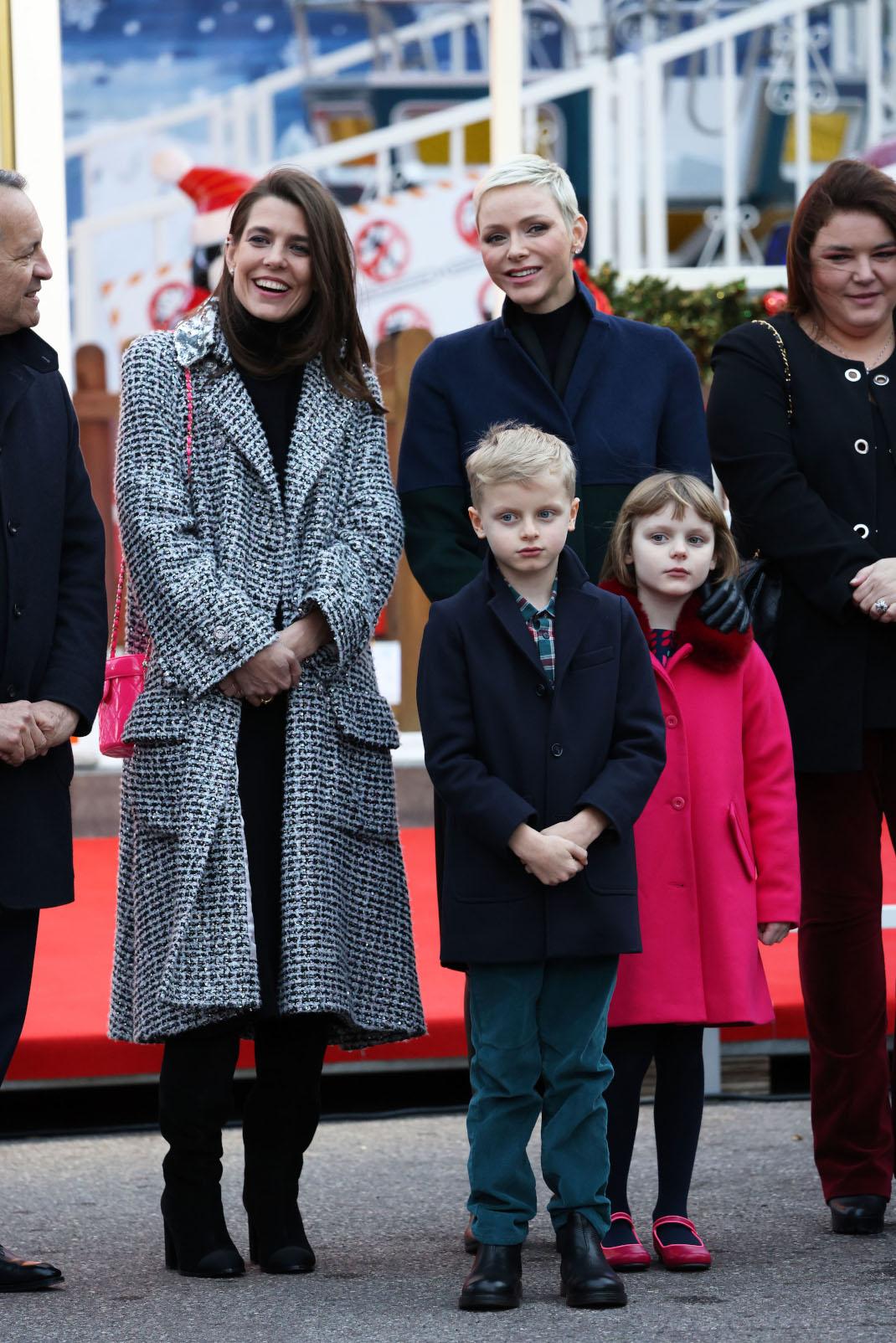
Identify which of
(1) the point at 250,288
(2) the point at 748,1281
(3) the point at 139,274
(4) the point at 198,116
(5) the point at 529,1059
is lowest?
(2) the point at 748,1281

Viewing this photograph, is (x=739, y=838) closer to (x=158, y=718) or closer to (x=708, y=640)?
(x=708, y=640)

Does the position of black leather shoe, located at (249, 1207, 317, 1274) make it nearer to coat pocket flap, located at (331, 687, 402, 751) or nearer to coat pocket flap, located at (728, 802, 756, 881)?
coat pocket flap, located at (331, 687, 402, 751)

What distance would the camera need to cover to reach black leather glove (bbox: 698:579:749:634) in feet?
12.0

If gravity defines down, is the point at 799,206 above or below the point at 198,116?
below

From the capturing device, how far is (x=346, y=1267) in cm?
371

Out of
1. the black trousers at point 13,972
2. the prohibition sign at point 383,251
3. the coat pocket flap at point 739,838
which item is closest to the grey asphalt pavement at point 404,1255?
the black trousers at point 13,972

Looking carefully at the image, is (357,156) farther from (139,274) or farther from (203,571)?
(203,571)

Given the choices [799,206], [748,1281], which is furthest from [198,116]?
[748,1281]

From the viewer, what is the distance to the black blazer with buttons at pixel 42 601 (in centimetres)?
351

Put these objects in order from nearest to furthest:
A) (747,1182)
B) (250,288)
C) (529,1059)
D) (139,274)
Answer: (529,1059) < (250,288) < (747,1182) < (139,274)

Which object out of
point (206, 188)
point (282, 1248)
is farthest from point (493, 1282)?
point (206, 188)

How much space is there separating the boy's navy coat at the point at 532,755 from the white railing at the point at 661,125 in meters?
4.32

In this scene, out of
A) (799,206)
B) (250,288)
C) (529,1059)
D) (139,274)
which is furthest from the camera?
(139,274)

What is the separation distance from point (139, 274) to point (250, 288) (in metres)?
4.29
